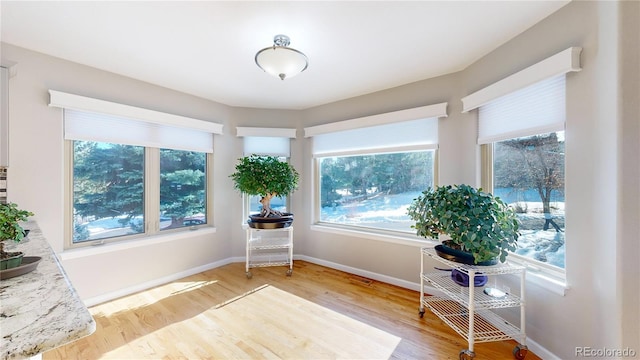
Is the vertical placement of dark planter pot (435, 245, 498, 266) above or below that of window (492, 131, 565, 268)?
below

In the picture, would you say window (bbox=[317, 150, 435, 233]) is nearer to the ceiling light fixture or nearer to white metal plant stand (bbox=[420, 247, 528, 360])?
white metal plant stand (bbox=[420, 247, 528, 360])

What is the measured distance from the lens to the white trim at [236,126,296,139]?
3.51m

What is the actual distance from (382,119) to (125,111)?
9.21 ft

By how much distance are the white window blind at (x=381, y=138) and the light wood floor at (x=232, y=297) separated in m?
1.65

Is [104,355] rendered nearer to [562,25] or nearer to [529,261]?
[529,261]

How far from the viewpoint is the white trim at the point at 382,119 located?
2568 millimetres

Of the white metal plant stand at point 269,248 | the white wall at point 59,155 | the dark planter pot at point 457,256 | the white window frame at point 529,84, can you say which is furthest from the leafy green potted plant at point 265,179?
the white window frame at point 529,84

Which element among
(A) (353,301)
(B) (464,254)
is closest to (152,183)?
(A) (353,301)

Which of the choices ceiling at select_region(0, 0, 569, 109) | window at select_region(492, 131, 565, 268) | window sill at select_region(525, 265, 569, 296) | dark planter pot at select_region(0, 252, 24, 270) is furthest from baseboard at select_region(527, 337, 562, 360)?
dark planter pot at select_region(0, 252, 24, 270)

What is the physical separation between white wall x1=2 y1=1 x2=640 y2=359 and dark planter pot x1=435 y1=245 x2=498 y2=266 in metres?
0.41

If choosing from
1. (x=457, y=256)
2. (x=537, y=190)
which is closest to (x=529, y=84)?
(x=537, y=190)

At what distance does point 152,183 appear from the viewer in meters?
2.92

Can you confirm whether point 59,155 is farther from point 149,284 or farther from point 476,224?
point 476,224

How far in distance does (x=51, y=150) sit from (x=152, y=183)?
89cm
